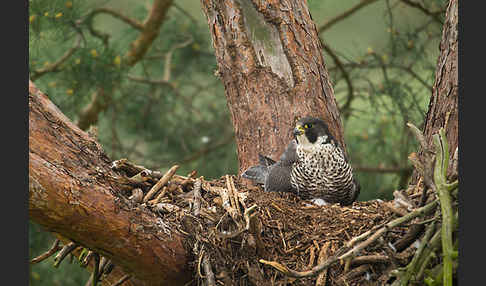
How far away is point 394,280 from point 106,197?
2.93 feet

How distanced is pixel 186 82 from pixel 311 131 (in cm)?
268

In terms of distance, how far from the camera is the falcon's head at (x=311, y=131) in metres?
2.54

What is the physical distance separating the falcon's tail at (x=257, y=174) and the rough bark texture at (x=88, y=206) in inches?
38.3

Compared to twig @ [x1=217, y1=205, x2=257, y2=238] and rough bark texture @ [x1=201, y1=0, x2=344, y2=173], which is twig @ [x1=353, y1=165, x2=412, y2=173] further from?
twig @ [x1=217, y1=205, x2=257, y2=238]

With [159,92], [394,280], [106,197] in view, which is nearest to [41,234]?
[159,92]

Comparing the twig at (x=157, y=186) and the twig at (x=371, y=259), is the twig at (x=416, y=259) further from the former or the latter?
the twig at (x=157, y=186)

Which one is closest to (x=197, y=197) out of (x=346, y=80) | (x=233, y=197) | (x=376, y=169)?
(x=233, y=197)

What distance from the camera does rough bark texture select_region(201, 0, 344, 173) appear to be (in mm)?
2629

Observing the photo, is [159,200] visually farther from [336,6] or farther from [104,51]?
[336,6]

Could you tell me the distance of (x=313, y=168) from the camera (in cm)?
260

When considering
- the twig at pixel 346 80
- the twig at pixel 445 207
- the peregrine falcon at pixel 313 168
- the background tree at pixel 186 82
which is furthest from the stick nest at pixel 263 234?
the twig at pixel 346 80

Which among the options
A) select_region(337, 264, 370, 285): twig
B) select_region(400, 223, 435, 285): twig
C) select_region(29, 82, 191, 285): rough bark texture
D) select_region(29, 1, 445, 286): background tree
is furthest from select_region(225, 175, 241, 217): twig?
select_region(29, 1, 445, 286): background tree

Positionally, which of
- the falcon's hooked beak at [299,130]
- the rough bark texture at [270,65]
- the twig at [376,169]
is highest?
the rough bark texture at [270,65]

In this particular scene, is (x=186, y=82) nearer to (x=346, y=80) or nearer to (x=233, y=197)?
(x=346, y=80)
